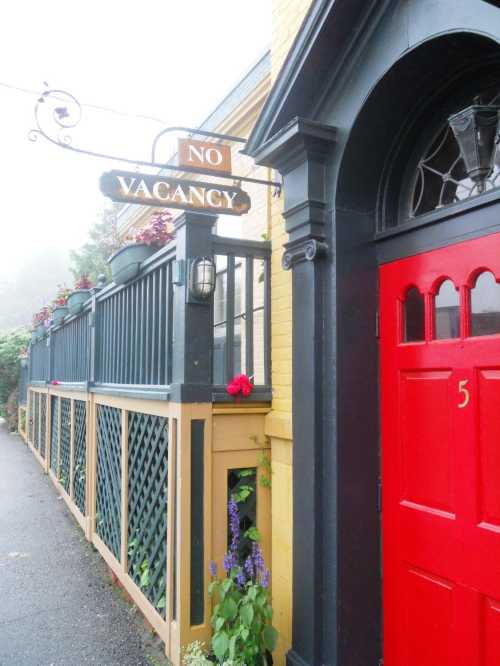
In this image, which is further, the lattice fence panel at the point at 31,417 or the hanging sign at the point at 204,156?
the lattice fence panel at the point at 31,417

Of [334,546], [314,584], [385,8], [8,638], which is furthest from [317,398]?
[8,638]

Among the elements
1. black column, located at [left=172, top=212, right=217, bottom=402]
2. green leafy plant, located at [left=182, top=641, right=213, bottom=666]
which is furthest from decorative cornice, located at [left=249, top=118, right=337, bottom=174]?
green leafy plant, located at [left=182, top=641, right=213, bottom=666]

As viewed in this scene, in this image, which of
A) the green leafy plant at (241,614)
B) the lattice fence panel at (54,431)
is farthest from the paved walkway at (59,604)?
the lattice fence panel at (54,431)

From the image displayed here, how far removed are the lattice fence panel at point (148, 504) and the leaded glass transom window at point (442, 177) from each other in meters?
2.08

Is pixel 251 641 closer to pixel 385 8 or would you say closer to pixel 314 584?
A: pixel 314 584

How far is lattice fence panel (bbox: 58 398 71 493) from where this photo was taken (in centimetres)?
764

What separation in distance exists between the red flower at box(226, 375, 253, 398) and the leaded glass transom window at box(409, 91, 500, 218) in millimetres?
1328

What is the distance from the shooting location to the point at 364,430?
2719mm

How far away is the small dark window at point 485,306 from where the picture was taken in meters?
2.18

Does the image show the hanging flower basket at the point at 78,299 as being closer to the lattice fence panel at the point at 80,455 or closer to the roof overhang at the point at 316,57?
the lattice fence panel at the point at 80,455

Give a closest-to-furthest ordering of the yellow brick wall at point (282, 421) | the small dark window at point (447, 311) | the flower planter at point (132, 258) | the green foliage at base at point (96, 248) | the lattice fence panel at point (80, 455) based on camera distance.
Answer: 1. the small dark window at point (447, 311)
2. the yellow brick wall at point (282, 421)
3. the flower planter at point (132, 258)
4. the lattice fence panel at point (80, 455)
5. the green foliage at base at point (96, 248)

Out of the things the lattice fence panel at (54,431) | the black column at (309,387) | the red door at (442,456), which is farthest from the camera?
the lattice fence panel at (54,431)

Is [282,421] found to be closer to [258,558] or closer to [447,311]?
[258,558]

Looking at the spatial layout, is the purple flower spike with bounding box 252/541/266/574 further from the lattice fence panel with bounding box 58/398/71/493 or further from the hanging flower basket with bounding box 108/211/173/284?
the lattice fence panel with bounding box 58/398/71/493
